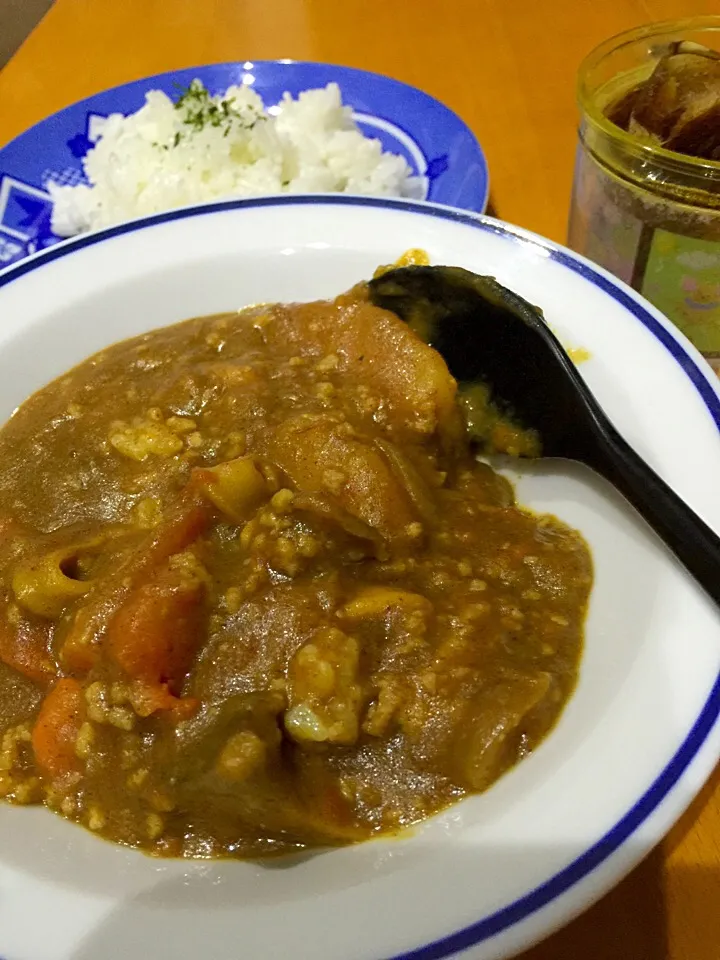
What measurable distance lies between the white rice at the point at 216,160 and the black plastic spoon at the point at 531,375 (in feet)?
3.62

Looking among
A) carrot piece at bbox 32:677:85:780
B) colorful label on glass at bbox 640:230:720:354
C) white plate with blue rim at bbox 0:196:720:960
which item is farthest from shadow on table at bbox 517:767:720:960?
colorful label on glass at bbox 640:230:720:354

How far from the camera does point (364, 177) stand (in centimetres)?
273

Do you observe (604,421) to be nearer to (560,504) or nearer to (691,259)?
(560,504)

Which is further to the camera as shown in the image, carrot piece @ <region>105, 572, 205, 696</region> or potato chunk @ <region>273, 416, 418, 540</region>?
potato chunk @ <region>273, 416, 418, 540</region>

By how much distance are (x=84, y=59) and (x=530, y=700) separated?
3454mm

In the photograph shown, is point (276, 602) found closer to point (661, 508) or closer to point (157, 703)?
point (157, 703)

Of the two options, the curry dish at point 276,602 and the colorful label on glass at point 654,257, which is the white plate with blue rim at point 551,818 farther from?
the colorful label on glass at point 654,257

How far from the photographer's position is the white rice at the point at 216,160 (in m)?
2.65

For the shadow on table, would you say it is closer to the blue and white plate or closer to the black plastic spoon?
the black plastic spoon

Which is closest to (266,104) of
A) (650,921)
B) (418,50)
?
(418,50)

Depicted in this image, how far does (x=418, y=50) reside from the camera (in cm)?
324

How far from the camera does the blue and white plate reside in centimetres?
259

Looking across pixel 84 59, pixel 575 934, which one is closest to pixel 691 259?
pixel 575 934

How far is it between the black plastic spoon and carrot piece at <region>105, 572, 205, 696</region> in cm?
77
